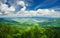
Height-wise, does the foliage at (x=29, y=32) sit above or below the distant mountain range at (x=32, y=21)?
below

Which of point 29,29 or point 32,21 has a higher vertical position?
point 32,21

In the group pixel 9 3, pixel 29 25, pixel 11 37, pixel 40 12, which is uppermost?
pixel 9 3

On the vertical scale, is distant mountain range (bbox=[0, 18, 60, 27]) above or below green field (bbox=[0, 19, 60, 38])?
above

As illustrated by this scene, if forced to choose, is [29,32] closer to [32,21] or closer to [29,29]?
[29,29]

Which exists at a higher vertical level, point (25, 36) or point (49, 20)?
point (49, 20)

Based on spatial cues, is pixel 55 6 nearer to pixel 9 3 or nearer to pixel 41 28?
pixel 41 28

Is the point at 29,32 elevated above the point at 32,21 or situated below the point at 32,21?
below

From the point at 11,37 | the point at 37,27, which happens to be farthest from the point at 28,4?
the point at 11,37

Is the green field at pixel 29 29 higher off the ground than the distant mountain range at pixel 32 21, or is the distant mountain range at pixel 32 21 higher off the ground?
the distant mountain range at pixel 32 21

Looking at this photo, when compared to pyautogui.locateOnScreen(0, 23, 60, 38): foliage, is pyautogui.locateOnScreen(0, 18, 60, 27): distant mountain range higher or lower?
higher

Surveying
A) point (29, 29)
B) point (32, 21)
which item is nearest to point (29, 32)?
point (29, 29)
